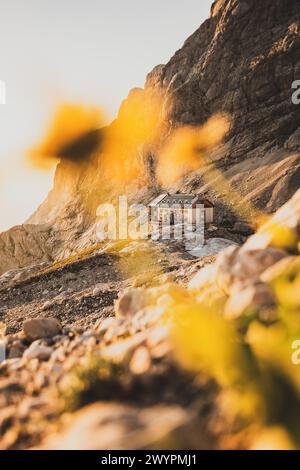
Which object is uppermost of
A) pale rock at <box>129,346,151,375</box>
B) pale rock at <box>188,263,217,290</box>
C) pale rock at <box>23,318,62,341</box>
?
pale rock at <box>188,263,217,290</box>

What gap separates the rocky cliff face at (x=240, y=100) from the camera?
3558 inches

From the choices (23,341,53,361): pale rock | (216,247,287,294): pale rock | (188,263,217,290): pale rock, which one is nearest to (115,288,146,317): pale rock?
(188,263,217,290): pale rock

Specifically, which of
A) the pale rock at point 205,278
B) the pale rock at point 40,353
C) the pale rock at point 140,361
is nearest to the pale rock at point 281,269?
the pale rock at point 205,278

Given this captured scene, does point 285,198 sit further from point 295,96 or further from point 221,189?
point 295,96

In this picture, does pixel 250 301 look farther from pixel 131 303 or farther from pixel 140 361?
pixel 131 303

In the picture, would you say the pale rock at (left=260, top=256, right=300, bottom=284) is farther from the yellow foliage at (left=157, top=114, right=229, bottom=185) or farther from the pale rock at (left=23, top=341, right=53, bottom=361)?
the yellow foliage at (left=157, top=114, right=229, bottom=185)

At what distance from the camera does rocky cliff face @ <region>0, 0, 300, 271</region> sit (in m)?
90.4

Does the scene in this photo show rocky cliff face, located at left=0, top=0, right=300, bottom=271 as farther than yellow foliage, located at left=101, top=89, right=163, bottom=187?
No

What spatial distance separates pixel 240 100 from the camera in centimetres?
10088

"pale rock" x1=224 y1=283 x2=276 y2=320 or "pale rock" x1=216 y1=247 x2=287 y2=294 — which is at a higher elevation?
"pale rock" x1=216 y1=247 x2=287 y2=294

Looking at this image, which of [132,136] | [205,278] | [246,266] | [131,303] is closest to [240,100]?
[132,136]

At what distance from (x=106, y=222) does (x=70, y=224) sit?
22038 mm

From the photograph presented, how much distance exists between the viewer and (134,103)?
130m
